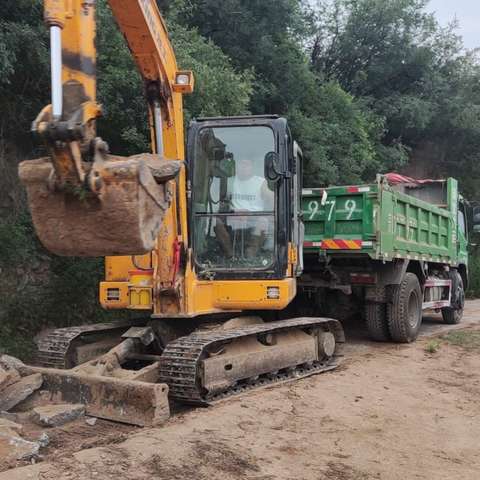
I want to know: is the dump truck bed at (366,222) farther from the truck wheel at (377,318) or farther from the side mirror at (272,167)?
the side mirror at (272,167)

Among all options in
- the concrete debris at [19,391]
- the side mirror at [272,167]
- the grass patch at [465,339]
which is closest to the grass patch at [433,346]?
→ the grass patch at [465,339]

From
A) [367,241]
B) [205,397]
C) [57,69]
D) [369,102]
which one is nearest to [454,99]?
[369,102]

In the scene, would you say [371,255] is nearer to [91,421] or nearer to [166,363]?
[166,363]

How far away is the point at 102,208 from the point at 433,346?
21.0 ft

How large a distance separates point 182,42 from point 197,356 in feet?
22.7

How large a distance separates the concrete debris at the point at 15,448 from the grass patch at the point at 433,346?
6073 mm

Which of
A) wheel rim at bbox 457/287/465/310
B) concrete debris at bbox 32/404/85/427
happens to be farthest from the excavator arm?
wheel rim at bbox 457/287/465/310

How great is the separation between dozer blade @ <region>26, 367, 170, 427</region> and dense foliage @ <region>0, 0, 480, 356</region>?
3110 millimetres

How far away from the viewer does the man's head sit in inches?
248

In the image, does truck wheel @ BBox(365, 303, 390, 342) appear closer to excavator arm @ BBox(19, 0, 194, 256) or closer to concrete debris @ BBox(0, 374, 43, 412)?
concrete debris @ BBox(0, 374, 43, 412)

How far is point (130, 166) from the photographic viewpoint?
3.62 meters

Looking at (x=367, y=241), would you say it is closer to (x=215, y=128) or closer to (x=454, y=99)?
(x=215, y=128)

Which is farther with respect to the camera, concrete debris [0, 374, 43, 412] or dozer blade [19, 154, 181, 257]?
concrete debris [0, 374, 43, 412]

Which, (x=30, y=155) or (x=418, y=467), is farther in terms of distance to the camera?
(x=30, y=155)
